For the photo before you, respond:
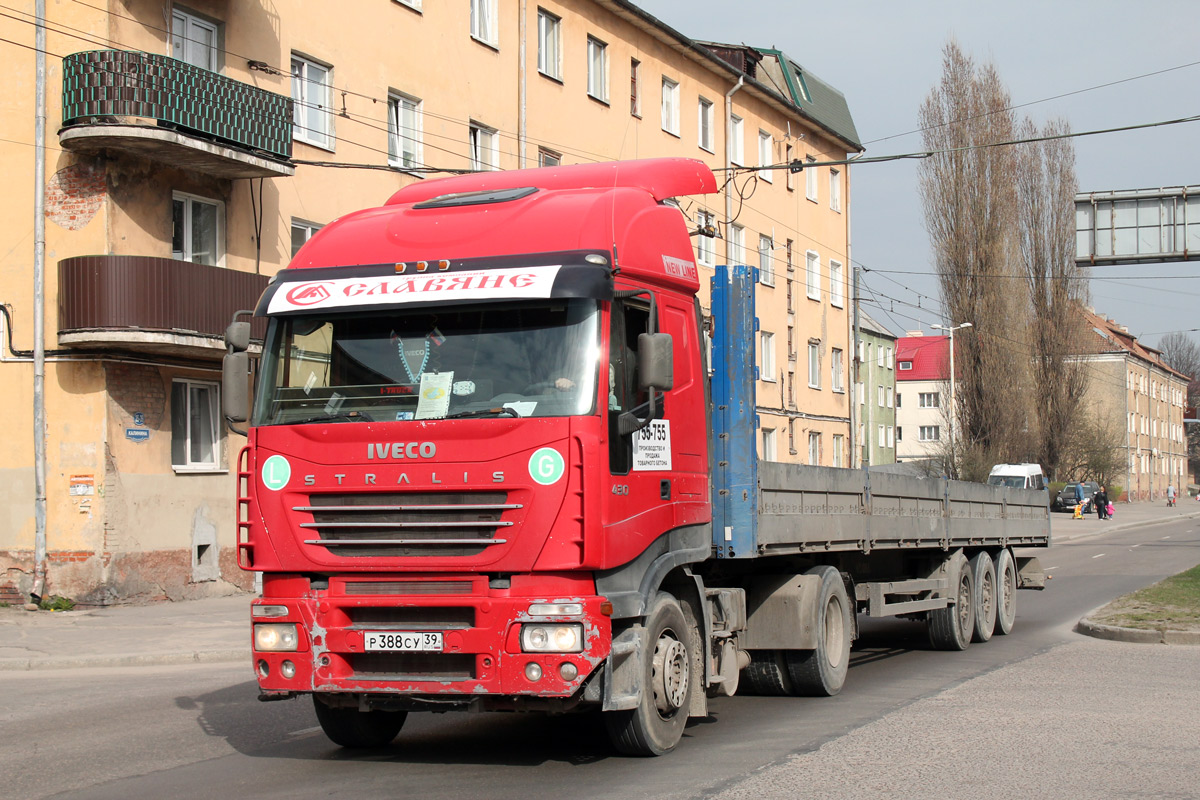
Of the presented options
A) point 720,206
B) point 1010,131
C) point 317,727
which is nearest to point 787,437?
point 720,206

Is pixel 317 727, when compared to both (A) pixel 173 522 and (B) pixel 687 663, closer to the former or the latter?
(B) pixel 687 663

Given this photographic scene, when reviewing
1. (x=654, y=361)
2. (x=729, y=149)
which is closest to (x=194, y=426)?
(x=654, y=361)

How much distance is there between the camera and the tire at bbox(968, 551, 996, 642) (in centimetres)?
1427

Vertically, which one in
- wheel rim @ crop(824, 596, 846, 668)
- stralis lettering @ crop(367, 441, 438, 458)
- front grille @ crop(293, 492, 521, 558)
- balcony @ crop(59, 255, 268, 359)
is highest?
balcony @ crop(59, 255, 268, 359)

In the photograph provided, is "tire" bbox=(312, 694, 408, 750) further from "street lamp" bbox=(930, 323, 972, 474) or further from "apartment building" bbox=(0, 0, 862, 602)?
"street lamp" bbox=(930, 323, 972, 474)

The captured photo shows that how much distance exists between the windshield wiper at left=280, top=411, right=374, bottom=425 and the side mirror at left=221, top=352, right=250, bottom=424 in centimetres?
58

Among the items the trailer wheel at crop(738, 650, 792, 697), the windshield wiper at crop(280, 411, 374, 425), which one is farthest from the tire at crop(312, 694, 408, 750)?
the trailer wheel at crop(738, 650, 792, 697)

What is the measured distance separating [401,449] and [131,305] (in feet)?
42.5

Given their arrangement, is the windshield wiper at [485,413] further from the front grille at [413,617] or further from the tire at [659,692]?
the tire at [659,692]

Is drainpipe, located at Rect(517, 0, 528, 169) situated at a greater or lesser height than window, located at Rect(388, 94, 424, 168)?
greater

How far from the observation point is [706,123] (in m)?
38.0

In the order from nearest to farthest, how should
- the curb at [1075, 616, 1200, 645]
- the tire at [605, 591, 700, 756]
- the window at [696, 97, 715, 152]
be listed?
the tire at [605, 591, 700, 756] → the curb at [1075, 616, 1200, 645] → the window at [696, 97, 715, 152]

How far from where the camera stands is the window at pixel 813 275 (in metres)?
43.7

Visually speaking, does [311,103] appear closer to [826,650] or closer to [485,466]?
[826,650]
